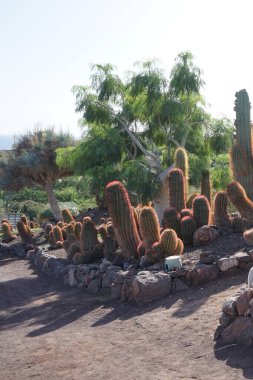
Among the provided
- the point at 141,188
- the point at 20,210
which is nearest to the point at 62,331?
the point at 141,188

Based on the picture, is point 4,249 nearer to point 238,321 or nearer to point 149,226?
point 149,226

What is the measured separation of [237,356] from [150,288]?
3.31m

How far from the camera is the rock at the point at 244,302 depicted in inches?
232

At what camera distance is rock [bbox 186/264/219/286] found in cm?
864

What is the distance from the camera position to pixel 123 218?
10.9m

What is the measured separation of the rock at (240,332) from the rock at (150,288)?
2745 millimetres

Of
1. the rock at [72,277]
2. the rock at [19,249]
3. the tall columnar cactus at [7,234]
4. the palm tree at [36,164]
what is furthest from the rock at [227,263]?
the palm tree at [36,164]

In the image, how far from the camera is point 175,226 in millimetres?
11320

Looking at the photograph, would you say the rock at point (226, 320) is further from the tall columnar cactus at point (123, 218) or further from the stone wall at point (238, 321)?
the tall columnar cactus at point (123, 218)

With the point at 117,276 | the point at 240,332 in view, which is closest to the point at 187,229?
the point at 117,276

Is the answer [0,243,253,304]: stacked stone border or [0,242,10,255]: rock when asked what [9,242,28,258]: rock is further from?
[0,243,253,304]: stacked stone border

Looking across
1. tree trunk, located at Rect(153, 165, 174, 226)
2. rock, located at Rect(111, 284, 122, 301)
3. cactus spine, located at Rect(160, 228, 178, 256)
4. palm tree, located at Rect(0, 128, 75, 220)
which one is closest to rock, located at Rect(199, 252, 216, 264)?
cactus spine, located at Rect(160, 228, 178, 256)

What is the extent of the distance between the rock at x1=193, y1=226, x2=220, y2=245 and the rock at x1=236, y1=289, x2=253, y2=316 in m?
4.53

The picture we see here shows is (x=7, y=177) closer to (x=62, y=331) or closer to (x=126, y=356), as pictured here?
(x=62, y=331)
